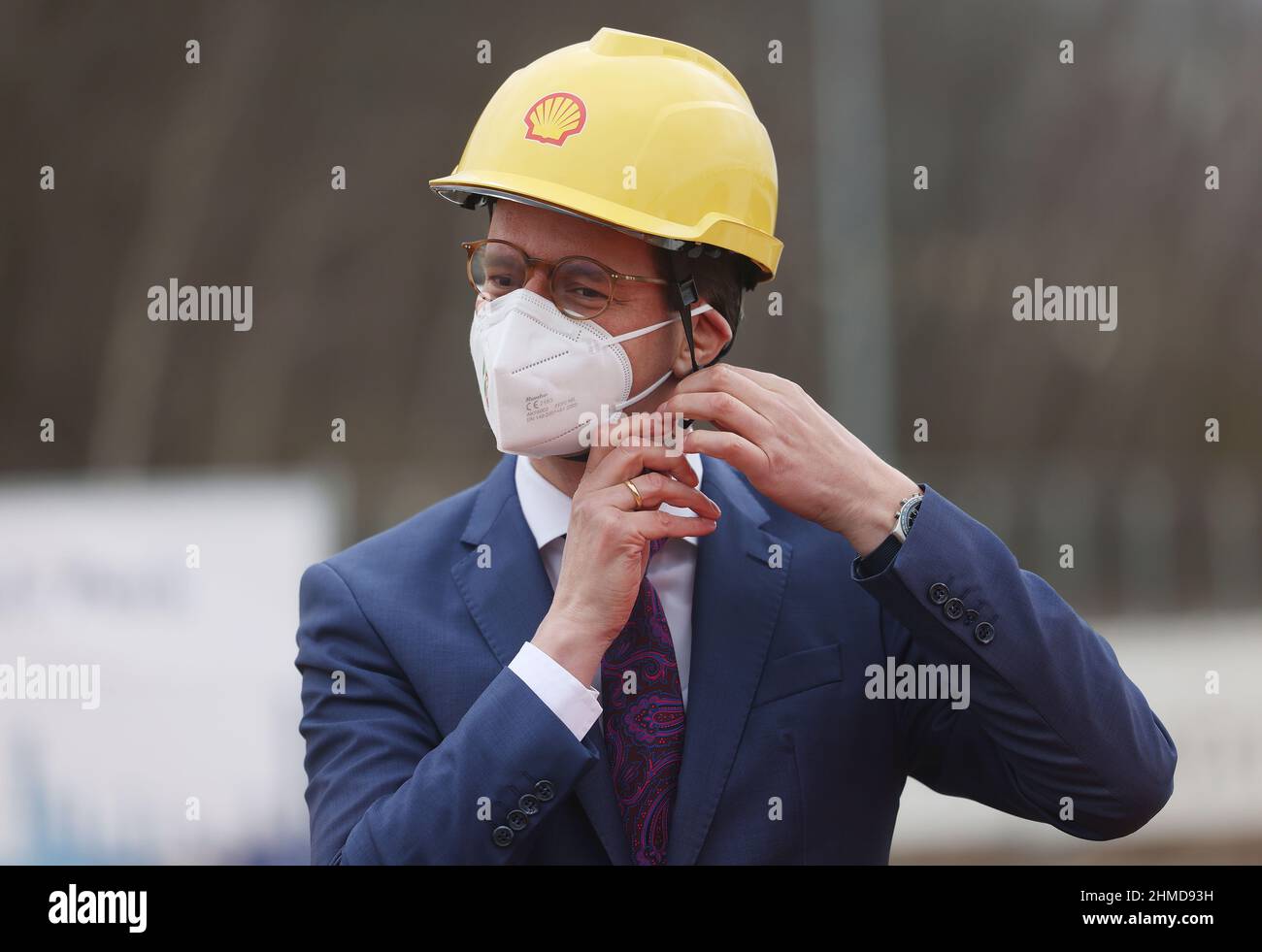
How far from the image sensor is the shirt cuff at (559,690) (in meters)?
2.21

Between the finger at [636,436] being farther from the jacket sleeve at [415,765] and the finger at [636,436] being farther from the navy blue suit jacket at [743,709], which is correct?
the jacket sleeve at [415,765]

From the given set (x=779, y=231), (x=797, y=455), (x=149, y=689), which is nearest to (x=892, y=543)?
(x=797, y=455)

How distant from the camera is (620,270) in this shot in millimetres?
2529

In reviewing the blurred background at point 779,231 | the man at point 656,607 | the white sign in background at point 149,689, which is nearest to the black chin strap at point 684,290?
the man at point 656,607

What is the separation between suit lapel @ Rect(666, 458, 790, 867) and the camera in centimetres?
232

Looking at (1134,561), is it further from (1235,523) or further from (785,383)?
(785,383)

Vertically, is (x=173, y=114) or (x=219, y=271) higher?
(x=173, y=114)

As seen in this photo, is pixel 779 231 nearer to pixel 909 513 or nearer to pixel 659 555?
pixel 659 555

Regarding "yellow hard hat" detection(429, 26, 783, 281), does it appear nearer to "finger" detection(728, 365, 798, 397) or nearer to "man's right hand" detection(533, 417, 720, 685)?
"finger" detection(728, 365, 798, 397)

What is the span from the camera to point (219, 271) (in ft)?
29.7

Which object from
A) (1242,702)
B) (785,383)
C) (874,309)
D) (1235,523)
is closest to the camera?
(785,383)

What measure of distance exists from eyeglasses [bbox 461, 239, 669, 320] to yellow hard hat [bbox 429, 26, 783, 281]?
88 millimetres
